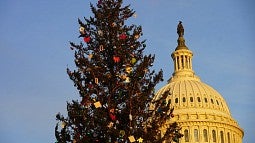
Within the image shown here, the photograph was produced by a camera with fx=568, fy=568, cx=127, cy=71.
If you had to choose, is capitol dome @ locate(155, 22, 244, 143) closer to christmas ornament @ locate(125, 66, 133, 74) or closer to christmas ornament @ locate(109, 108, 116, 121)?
christmas ornament @ locate(125, 66, 133, 74)

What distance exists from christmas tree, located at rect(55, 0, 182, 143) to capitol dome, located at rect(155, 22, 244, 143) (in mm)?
73470

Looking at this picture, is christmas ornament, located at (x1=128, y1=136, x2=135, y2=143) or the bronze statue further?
the bronze statue

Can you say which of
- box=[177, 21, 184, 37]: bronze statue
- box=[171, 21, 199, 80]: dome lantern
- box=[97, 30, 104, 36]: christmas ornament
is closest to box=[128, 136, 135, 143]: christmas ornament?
box=[97, 30, 104, 36]: christmas ornament

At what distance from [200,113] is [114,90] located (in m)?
80.6

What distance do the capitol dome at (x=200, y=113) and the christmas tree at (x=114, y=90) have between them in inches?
2893

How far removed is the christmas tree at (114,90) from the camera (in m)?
26.6

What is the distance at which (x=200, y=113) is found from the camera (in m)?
106

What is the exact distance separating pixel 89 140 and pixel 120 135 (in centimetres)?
152

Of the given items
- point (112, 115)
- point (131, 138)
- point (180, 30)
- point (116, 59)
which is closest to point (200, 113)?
point (180, 30)

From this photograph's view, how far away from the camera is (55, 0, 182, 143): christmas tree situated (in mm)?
26562

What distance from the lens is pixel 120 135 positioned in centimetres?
2617

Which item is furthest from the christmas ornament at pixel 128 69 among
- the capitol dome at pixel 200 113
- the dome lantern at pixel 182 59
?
the dome lantern at pixel 182 59

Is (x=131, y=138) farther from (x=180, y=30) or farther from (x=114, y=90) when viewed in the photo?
(x=180, y=30)

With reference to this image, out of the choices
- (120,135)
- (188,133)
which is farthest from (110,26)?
(188,133)
